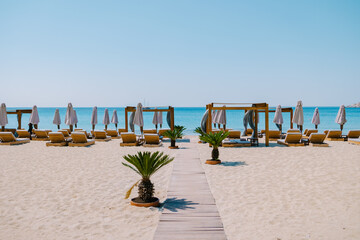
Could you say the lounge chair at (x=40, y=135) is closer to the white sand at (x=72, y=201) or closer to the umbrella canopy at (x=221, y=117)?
the white sand at (x=72, y=201)

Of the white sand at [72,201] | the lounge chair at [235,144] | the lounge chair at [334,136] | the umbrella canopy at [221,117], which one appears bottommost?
the white sand at [72,201]

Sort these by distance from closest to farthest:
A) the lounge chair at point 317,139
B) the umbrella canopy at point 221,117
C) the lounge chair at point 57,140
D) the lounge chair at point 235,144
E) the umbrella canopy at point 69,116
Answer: the lounge chair at point 317,139
the lounge chair at point 235,144
the lounge chair at point 57,140
the umbrella canopy at point 221,117
the umbrella canopy at point 69,116

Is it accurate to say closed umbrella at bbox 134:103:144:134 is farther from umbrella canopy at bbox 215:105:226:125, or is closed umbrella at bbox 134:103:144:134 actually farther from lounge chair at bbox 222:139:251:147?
umbrella canopy at bbox 215:105:226:125

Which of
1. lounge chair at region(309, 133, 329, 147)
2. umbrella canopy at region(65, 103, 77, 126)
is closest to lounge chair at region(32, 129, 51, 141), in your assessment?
umbrella canopy at region(65, 103, 77, 126)

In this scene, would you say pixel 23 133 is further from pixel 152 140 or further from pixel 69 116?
pixel 152 140

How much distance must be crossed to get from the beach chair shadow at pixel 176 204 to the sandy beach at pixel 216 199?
26 centimetres

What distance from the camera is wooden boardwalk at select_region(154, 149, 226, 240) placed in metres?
3.89

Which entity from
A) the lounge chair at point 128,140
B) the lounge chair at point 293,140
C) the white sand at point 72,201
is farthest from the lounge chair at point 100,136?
the lounge chair at point 293,140

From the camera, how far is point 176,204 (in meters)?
5.13

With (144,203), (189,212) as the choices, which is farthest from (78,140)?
(189,212)

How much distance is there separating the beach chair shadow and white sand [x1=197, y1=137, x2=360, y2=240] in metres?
0.60

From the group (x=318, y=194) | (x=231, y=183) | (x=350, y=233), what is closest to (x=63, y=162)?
(x=231, y=183)

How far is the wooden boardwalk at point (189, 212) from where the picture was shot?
3895 millimetres

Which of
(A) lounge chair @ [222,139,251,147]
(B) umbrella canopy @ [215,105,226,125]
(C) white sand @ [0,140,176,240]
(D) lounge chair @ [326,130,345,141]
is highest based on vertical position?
Answer: (B) umbrella canopy @ [215,105,226,125]
